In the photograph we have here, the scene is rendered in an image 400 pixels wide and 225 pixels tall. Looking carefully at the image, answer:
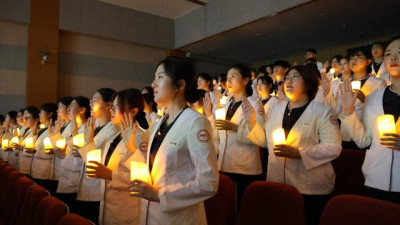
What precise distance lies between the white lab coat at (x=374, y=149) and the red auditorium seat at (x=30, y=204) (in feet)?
6.76

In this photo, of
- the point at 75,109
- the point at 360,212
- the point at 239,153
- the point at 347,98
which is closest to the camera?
the point at 360,212

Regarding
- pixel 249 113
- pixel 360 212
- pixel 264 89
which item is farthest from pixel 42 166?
pixel 360 212

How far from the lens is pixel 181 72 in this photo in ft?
5.17

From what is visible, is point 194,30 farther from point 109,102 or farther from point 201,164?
point 201,164

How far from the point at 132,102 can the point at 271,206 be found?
124 centimetres

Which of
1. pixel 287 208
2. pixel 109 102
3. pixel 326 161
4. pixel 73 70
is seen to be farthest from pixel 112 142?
pixel 73 70

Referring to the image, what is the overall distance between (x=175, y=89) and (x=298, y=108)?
3.32 ft

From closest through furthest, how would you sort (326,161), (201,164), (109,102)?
1. (201,164)
2. (326,161)
3. (109,102)

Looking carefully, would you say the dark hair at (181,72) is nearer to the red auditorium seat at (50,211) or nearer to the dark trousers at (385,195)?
the red auditorium seat at (50,211)

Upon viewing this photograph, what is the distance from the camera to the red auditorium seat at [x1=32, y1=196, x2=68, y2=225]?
62.4 inches

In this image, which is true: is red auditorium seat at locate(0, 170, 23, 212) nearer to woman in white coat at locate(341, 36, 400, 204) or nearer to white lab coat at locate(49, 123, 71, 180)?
white lab coat at locate(49, 123, 71, 180)

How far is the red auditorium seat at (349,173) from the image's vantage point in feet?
7.64

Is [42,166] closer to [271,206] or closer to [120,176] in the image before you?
[120,176]

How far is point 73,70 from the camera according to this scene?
8500mm
